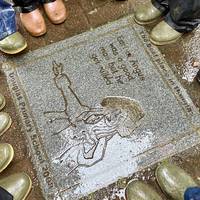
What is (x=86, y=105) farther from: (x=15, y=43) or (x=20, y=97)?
(x=15, y=43)

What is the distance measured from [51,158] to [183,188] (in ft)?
1.99

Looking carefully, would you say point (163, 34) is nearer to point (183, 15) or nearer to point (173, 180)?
point (183, 15)

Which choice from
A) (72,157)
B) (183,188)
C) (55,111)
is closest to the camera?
(183,188)

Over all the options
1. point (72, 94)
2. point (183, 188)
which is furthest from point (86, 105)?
point (183, 188)

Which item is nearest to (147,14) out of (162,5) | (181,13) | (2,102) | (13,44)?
(162,5)

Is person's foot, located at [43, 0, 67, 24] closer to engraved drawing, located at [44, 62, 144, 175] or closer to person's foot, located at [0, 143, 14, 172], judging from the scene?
engraved drawing, located at [44, 62, 144, 175]

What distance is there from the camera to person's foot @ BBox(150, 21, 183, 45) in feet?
6.88

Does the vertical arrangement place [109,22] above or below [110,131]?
above

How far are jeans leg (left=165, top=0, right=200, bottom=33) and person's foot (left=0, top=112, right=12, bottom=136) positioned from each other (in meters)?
0.97

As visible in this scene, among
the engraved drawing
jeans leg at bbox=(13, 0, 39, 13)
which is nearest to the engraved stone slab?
the engraved drawing

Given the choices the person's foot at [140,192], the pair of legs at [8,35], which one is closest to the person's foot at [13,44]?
the pair of legs at [8,35]

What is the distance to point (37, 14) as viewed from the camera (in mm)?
2193

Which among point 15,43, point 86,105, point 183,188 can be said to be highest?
point 15,43

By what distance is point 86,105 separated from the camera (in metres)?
1.96
